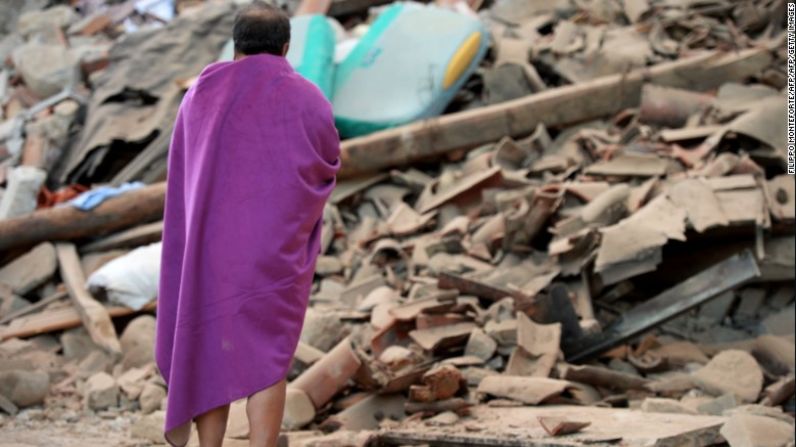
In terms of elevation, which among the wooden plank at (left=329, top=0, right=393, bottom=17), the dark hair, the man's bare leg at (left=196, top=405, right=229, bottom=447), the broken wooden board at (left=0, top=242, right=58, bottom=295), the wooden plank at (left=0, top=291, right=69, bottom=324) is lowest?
the wooden plank at (left=329, top=0, right=393, bottom=17)

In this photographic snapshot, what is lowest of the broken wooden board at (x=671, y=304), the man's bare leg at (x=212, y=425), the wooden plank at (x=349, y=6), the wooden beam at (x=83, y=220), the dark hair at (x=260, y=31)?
the wooden plank at (x=349, y=6)

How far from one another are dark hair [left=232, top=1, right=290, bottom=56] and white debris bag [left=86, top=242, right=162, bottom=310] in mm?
3407

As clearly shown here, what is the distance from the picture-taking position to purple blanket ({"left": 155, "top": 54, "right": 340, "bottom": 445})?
3859 millimetres

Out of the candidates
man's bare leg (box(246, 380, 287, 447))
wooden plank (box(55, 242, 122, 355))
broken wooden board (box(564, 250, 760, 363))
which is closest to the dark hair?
man's bare leg (box(246, 380, 287, 447))

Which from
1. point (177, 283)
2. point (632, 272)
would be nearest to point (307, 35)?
point (632, 272)

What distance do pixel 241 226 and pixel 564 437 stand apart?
1.67m

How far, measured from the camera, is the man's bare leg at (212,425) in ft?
13.1

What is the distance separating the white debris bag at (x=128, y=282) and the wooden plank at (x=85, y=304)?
102mm

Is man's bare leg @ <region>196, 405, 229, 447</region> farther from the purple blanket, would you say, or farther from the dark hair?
the dark hair

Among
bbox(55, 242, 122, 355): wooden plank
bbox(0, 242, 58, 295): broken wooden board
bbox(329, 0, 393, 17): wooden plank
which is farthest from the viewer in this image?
bbox(329, 0, 393, 17): wooden plank

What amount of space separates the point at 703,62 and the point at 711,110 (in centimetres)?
78

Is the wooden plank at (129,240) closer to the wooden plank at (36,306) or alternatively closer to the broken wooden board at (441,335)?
the wooden plank at (36,306)

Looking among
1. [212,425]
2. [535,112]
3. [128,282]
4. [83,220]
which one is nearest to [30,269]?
[83,220]

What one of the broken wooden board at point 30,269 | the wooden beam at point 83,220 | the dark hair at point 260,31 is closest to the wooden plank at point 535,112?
the wooden beam at point 83,220
